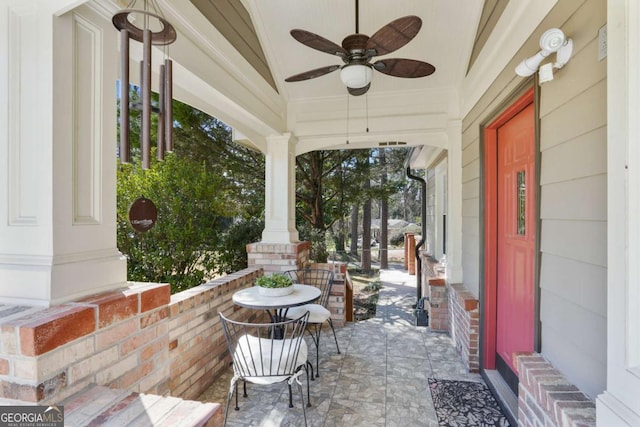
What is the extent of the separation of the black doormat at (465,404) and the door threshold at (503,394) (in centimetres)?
4

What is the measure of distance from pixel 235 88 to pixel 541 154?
8.16ft

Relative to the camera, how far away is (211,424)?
112 cm

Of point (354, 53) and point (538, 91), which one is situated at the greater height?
point (354, 53)

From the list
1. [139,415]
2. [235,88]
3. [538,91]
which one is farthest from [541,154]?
[235,88]

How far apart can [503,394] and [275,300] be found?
6.40ft

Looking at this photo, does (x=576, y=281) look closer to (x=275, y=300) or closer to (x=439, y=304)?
(x=275, y=300)

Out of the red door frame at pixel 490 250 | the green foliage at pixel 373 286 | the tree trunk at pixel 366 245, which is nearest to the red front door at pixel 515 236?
the red door frame at pixel 490 250

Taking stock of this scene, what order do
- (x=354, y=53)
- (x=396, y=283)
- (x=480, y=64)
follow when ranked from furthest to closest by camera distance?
(x=396, y=283)
(x=480, y=64)
(x=354, y=53)

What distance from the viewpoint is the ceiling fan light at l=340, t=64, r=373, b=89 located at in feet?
7.03

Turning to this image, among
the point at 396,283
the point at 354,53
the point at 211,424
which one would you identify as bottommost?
the point at 396,283

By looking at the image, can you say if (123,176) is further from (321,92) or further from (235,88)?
(321,92)

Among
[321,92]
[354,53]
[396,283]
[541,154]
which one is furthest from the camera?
[396,283]

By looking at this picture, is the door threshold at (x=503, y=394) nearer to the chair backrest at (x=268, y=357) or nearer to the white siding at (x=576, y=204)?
the white siding at (x=576, y=204)
